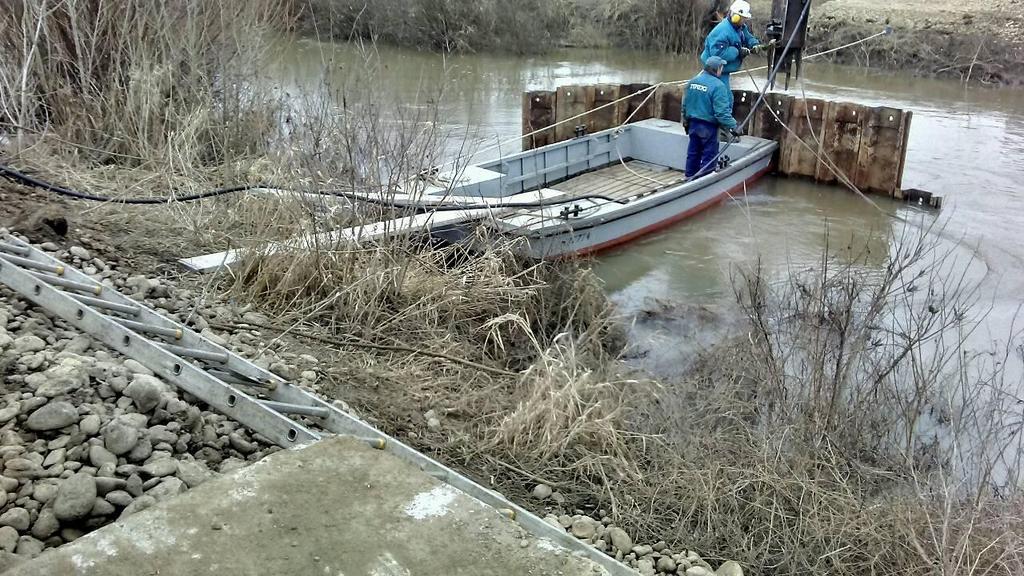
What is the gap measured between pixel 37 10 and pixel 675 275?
6.82 m

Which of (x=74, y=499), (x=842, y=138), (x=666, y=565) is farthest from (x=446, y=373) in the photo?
(x=842, y=138)

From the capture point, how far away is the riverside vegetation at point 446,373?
357cm

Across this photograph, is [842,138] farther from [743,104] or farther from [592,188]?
[592,188]

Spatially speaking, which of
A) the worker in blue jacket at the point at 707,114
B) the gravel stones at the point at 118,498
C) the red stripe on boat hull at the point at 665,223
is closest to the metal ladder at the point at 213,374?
the gravel stones at the point at 118,498

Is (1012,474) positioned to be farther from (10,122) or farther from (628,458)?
(10,122)

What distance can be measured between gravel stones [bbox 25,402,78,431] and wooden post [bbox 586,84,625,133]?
426 inches

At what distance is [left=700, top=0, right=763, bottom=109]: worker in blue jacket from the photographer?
1081cm

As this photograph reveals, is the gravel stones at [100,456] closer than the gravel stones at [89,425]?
Yes

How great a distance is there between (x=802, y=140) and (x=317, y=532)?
11685 mm

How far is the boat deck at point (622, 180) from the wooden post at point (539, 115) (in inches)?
49.1

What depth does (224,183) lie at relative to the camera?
7641 mm

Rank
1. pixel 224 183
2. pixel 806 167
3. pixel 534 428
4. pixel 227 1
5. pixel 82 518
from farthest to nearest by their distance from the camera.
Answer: pixel 806 167 → pixel 227 1 → pixel 224 183 → pixel 534 428 → pixel 82 518

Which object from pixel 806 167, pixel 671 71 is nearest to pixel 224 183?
pixel 806 167

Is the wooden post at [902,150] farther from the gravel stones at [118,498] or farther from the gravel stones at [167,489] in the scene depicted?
the gravel stones at [118,498]
